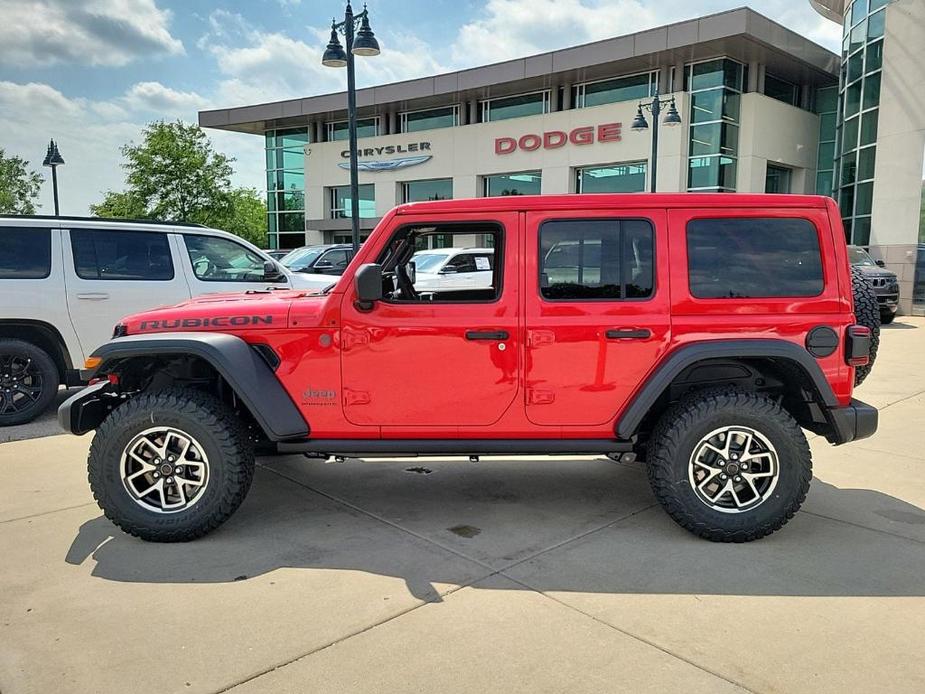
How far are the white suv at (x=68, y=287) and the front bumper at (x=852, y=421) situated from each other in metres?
5.92

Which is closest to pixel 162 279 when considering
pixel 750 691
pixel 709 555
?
pixel 709 555

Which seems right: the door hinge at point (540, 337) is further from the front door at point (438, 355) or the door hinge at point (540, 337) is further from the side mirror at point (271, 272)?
the side mirror at point (271, 272)

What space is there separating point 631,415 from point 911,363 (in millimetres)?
8641

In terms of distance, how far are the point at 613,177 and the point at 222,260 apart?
23.1 m

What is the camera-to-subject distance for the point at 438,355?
3924mm

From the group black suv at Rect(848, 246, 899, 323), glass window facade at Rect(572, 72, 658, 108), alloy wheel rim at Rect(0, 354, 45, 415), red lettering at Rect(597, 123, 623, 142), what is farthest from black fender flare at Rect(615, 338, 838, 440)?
glass window facade at Rect(572, 72, 658, 108)

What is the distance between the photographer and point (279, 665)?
2773 millimetres

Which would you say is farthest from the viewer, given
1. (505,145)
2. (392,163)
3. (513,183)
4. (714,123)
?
(392,163)

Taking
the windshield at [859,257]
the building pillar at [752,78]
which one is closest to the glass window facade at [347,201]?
the building pillar at [752,78]

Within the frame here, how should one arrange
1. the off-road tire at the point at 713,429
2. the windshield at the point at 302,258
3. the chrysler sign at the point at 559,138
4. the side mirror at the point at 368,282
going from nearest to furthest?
the side mirror at the point at 368,282 < the off-road tire at the point at 713,429 < the windshield at the point at 302,258 < the chrysler sign at the point at 559,138

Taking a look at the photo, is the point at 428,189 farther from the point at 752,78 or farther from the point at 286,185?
the point at 752,78

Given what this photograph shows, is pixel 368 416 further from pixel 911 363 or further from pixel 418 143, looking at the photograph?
pixel 418 143

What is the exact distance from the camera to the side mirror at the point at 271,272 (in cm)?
792

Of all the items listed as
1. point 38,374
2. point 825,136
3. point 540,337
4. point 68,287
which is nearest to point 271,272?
point 68,287
